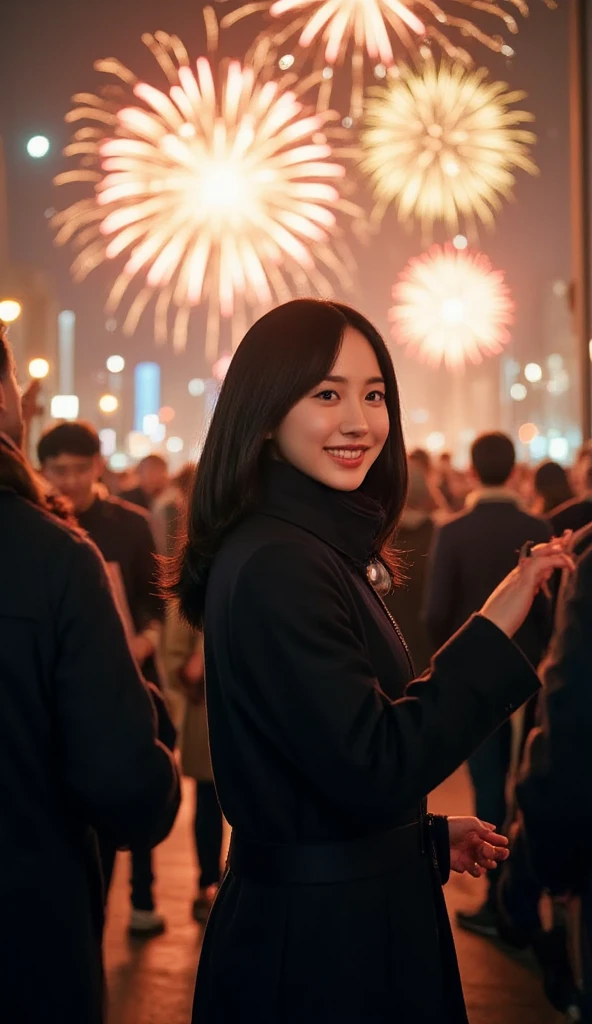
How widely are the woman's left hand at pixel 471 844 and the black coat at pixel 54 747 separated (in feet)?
2.07

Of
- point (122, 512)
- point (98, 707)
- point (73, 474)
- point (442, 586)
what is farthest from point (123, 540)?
point (98, 707)

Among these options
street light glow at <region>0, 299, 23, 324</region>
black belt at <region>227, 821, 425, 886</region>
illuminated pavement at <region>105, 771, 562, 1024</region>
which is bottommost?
illuminated pavement at <region>105, 771, 562, 1024</region>

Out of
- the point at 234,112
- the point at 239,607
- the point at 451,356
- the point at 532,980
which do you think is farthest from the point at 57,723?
the point at 451,356

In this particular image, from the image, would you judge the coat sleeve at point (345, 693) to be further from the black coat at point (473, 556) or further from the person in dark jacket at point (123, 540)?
the black coat at point (473, 556)

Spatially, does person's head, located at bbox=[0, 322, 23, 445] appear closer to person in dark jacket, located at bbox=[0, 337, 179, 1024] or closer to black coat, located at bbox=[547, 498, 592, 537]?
person in dark jacket, located at bbox=[0, 337, 179, 1024]

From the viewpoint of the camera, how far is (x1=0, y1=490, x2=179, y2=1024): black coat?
232 cm

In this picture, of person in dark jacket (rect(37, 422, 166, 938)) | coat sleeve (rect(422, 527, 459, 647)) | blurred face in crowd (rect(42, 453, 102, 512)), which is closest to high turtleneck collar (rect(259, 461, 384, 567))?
person in dark jacket (rect(37, 422, 166, 938))

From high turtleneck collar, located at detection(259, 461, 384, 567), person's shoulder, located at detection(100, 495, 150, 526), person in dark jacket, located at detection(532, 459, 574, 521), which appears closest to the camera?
high turtleneck collar, located at detection(259, 461, 384, 567)

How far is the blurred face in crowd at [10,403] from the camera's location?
8.55ft

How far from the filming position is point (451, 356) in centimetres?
1867

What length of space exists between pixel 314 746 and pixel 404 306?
17.4 m

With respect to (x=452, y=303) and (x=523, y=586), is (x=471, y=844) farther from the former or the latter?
(x=452, y=303)

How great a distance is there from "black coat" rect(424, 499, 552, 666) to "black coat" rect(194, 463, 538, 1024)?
12.9 feet

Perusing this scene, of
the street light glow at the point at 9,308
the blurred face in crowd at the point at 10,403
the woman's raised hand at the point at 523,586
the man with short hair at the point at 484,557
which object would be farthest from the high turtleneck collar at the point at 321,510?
the street light glow at the point at 9,308
